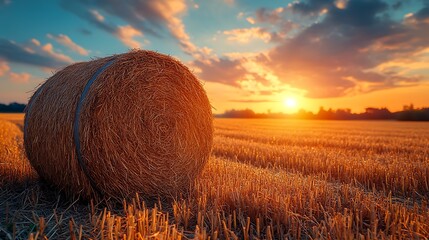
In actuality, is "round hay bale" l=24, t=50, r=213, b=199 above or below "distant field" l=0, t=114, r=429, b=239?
above

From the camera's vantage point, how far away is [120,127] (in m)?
4.55

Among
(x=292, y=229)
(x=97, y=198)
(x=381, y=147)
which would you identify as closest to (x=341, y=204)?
(x=292, y=229)

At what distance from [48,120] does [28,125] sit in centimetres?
83

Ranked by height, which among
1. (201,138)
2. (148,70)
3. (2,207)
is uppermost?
(148,70)

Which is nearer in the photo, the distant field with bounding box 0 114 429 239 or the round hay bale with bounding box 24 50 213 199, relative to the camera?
the distant field with bounding box 0 114 429 239

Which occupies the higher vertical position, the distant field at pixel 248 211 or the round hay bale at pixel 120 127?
Result: the round hay bale at pixel 120 127

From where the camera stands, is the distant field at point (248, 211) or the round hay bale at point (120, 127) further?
the round hay bale at point (120, 127)

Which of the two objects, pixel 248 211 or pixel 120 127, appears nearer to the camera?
pixel 248 211

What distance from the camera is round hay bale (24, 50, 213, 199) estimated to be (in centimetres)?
431

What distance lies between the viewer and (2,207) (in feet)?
14.1

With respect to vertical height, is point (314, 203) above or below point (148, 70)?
below

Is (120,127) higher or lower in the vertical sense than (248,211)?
higher

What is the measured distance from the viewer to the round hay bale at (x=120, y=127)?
4.31 meters

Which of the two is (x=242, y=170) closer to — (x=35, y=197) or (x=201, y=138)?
(x=201, y=138)
